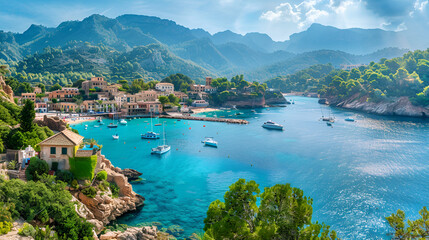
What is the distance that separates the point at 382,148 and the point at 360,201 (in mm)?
35674

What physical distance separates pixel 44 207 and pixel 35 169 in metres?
6.53

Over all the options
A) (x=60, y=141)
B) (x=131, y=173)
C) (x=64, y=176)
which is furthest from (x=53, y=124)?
(x=64, y=176)

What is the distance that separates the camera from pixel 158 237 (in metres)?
27.2

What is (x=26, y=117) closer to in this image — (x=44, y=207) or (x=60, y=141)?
(x=60, y=141)

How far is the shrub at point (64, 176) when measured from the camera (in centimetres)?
3081

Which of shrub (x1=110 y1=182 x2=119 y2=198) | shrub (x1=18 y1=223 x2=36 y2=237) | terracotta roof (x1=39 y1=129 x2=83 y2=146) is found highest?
terracotta roof (x1=39 y1=129 x2=83 y2=146)

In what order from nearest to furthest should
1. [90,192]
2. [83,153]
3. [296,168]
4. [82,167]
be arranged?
1. [90,192]
2. [82,167]
3. [83,153]
4. [296,168]

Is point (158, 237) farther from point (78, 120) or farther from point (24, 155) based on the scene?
point (78, 120)

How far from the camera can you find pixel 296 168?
171 ft

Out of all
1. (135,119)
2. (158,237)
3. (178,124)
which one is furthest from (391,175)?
(135,119)

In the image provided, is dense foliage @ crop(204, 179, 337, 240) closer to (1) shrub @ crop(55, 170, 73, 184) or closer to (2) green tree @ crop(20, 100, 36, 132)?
(1) shrub @ crop(55, 170, 73, 184)

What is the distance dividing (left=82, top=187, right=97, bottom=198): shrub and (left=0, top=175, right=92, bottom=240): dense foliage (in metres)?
3.91

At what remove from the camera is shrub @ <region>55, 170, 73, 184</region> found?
3081cm

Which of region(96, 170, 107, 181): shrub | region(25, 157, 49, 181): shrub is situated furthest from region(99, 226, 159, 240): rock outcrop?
region(25, 157, 49, 181): shrub
